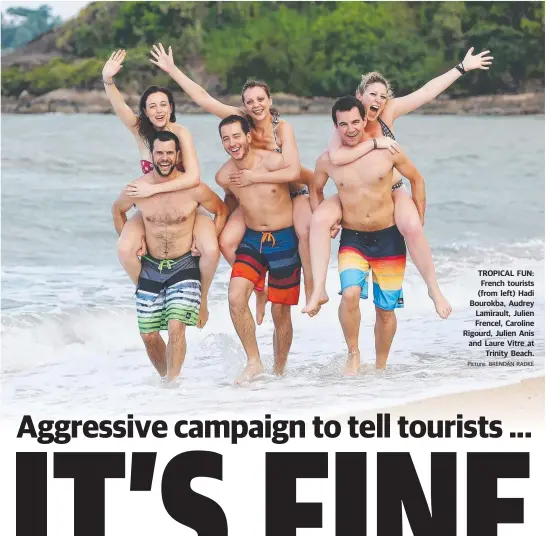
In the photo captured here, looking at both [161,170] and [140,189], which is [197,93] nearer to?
[161,170]

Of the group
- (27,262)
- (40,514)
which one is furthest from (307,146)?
(40,514)

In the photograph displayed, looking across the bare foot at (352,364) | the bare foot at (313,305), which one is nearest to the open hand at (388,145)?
the bare foot at (313,305)

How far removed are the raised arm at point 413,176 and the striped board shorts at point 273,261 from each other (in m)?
0.70

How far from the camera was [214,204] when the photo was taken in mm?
6910

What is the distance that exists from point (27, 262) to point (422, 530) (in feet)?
27.0

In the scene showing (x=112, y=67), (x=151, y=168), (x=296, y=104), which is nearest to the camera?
(x=151, y=168)

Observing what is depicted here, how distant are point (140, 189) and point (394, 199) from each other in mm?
1415

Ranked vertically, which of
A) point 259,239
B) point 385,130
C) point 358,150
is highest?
point 385,130

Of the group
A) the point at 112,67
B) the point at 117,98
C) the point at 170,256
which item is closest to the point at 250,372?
the point at 170,256

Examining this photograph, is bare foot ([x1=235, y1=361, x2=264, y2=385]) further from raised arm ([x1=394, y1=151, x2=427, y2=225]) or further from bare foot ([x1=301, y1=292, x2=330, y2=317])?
raised arm ([x1=394, y1=151, x2=427, y2=225])

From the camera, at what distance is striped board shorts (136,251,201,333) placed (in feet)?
22.6

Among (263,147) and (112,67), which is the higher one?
(112,67)

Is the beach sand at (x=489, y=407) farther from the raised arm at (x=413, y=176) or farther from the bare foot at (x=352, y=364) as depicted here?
the raised arm at (x=413, y=176)

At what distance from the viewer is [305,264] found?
23.1 ft
